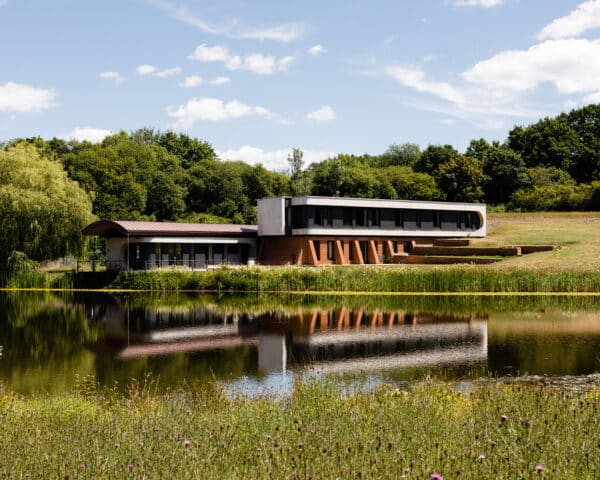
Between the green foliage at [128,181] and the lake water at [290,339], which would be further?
the green foliage at [128,181]

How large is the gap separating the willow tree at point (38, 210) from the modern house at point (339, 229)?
13.4 metres

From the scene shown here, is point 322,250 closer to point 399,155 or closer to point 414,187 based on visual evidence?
point 414,187

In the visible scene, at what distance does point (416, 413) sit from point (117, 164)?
6862 cm

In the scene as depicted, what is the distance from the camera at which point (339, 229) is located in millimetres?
53688

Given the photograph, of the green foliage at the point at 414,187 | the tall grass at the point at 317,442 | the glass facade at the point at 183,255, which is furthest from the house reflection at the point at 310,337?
the green foliage at the point at 414,187

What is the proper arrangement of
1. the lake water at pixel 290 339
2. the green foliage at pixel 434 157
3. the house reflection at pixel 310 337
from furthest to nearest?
the green foliage at pixel 434 157 → the house reflection at pixel 310 337 → the lake water at pixel 290 339

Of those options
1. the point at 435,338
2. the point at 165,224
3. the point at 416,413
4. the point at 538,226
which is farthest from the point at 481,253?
the point at 416,413

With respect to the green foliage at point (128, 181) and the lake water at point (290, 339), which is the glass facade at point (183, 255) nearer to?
the lake water at point (290, 339)

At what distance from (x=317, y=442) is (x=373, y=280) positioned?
30.5m

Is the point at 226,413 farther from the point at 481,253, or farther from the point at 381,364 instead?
the point at 481,253

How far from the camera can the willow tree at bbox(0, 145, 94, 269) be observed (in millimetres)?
44344

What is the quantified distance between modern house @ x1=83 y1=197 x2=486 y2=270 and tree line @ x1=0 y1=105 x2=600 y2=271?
7.60 m

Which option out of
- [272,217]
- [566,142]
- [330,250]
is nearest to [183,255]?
[272,217]

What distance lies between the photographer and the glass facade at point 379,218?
52812 mm
